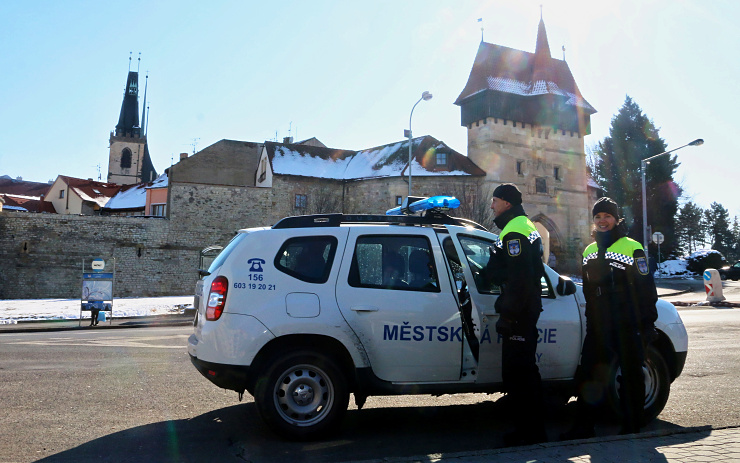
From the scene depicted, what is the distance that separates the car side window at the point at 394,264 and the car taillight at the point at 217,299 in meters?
1.00

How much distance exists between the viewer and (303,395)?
4.64 m

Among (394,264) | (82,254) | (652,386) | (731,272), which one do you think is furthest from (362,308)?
(731,272)

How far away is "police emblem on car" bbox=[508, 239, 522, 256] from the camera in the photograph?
467cm

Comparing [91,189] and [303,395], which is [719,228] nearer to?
[91,189]

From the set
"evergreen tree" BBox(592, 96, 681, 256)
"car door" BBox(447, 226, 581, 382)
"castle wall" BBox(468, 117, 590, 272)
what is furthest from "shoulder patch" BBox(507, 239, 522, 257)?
"evergreen tree" BBox(592, 96, 681, 256)

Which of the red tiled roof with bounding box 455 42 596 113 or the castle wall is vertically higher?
the red tiled roof with bounding box 455 42 596 113

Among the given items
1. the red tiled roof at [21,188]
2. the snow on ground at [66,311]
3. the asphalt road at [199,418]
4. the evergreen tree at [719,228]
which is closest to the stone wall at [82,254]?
the snow on ground at [66,311]

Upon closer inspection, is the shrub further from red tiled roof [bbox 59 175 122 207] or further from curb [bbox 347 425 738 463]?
red tiled roof [bbox 59 175 122 207]

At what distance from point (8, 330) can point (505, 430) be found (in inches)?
605

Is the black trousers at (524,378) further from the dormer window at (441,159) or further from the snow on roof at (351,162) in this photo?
the dormer window at (441,159)

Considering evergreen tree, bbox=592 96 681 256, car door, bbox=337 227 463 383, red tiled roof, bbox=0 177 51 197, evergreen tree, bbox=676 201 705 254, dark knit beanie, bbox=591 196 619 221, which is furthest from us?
red tiled roof, bbox=0 177 51 197

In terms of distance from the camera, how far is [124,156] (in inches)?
3868

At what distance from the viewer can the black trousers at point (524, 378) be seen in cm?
459

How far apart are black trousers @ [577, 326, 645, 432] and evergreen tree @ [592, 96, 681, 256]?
52095 mm
